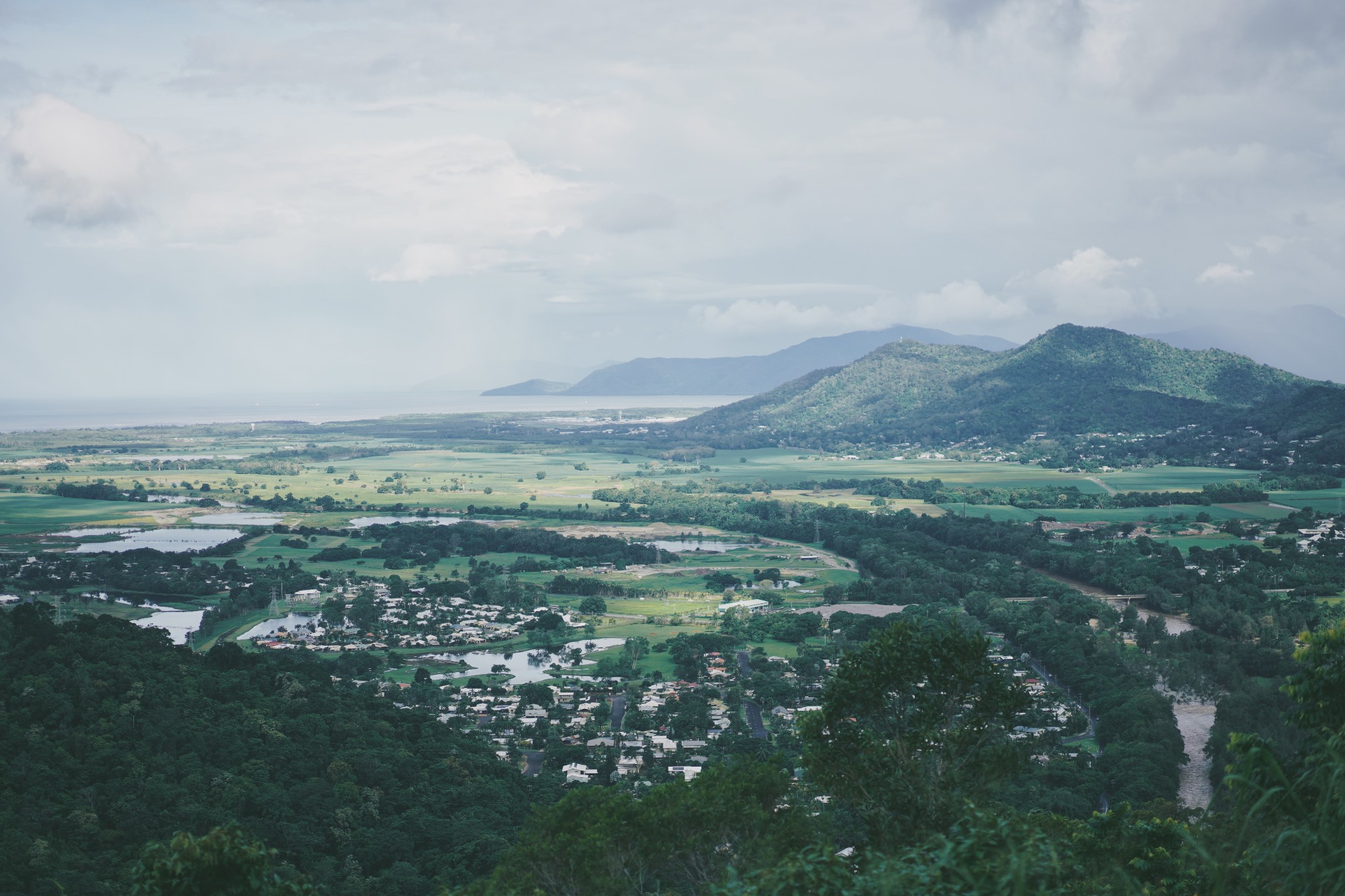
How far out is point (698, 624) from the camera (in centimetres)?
3459

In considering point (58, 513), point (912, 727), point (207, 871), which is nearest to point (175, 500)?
point (58, 513)

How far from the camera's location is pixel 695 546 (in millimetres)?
52219

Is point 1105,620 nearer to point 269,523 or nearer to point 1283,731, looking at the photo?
point 1283,731

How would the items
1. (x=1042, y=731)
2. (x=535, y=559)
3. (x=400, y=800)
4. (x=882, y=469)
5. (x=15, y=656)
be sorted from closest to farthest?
(x=400, y=800)
(x=15, y=656)
(x=1042, y=731)
(x=535, y=559)
(x=882, y=469)

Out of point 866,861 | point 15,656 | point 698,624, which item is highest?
point 866,861

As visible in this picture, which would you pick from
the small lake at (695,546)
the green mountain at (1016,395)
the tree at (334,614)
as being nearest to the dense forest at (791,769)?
the tree at (334,614)

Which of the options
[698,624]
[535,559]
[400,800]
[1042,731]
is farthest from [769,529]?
[400,800]

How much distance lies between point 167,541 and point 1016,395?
8129 centimetres

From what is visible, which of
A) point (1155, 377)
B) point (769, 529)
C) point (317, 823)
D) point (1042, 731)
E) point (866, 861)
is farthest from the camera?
point (1155, 377)

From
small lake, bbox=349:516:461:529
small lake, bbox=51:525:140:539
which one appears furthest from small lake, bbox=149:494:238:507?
small lake, bbox=349:516:461:529

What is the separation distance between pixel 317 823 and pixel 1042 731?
15.1 m

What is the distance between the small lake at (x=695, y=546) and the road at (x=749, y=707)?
19227 millimetres

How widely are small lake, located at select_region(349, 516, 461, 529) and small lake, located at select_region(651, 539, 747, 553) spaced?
501 inches

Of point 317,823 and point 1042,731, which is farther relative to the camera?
point 1042,731
